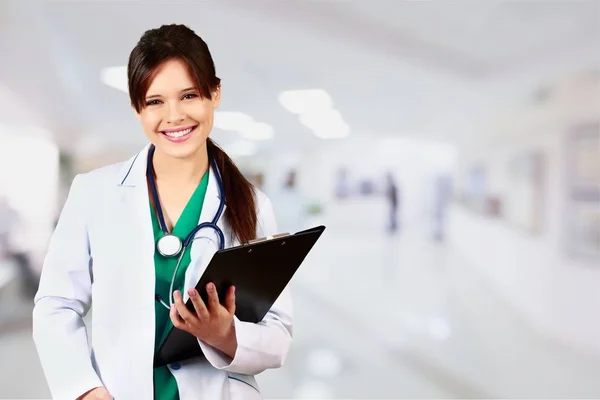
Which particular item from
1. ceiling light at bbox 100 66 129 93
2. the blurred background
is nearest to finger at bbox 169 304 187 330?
the blurred background

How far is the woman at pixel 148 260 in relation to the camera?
858 millimetres

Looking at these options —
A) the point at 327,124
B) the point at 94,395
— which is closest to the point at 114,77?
the point at 327,124

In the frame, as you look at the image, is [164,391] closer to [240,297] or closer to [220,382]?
[220,382]

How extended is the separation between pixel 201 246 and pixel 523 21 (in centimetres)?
174

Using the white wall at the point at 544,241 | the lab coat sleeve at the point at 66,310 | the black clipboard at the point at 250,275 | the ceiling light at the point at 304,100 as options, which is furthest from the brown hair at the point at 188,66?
the white wall at the point at 544,241

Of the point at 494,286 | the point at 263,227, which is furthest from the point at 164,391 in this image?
the point at 494,286

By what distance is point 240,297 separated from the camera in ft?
2.78

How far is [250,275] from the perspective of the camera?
2.67ft

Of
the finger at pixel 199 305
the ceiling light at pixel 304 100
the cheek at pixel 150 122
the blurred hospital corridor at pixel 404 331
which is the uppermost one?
the ceiling light at pixel 304 100

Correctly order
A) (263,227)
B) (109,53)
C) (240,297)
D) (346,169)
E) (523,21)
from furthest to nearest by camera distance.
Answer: (346,169), (523,21), (109,53), (263,227), (240,297)

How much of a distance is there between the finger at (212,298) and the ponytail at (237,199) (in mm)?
A: 165

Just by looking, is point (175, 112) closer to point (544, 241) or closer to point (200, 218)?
point (200, 218)

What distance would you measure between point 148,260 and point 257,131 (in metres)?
1.16

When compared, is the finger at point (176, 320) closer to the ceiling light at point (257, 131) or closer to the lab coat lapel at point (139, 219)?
the lab coat lapel at point (139, 219)
